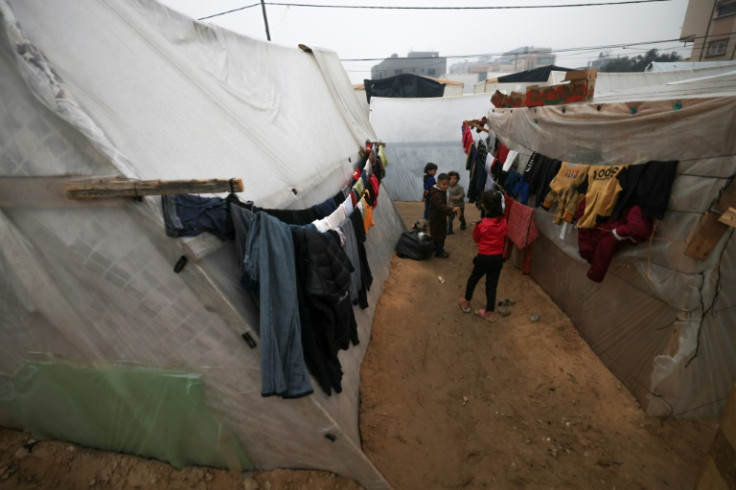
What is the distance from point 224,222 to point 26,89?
4.31ft

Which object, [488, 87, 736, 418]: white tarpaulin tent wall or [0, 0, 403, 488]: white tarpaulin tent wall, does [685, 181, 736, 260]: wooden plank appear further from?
[0, 0, 403, 488]: white tarpaulin tent wall

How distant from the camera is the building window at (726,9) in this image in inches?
956

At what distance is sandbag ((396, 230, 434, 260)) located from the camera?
6.93 m

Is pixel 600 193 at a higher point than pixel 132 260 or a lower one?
lower

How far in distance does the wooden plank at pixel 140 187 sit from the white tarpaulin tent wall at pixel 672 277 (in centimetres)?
366

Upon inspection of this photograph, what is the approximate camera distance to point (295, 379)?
7.45 ft

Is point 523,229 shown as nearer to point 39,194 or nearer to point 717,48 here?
point 39,194

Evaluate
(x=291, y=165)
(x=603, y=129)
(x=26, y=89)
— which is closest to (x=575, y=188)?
(x=603, y=129)

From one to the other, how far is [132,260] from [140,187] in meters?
0.59

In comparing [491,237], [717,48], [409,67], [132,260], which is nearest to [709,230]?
[491,237]

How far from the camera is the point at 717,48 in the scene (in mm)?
25141

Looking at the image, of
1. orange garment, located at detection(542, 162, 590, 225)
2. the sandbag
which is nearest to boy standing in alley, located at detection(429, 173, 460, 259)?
the sandbag

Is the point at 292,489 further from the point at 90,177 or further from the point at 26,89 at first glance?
the point at 26,89

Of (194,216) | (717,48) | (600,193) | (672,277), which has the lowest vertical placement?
(672,277)
